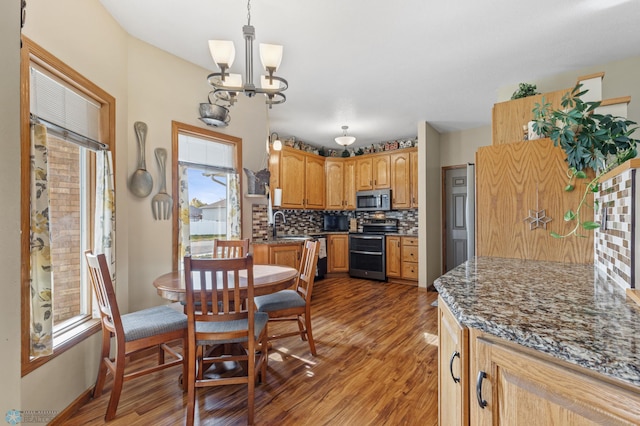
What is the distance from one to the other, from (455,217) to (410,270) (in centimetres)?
Result: 120

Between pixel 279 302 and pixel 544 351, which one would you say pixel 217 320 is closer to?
pixel 279 302

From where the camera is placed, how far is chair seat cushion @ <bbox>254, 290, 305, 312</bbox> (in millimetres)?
2260

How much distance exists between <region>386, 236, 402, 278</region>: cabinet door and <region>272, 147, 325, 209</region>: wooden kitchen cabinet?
5.03 feet

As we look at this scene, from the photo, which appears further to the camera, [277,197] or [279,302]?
[277,197]

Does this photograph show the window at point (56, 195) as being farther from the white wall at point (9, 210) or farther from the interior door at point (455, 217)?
the interior door at point (455, 217)

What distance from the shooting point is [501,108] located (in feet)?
7.48

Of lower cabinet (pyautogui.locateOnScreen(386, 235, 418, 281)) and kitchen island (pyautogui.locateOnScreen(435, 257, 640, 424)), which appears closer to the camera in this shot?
kitchen island (pyautogui.locateOnScreen(435, 257, 640, 424))

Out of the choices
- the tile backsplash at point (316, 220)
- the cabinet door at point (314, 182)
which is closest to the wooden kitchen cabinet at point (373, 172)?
the tile backsplash at point (316, 220)

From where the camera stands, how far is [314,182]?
215 inches

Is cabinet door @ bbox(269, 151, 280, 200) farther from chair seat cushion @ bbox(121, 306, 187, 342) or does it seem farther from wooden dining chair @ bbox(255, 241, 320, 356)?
chair seat cushion @ bbox(121, 306, 187, 342)

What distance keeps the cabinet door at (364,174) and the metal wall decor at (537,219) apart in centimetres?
393

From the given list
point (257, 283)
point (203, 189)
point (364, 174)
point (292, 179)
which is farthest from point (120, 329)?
point (364, 174)

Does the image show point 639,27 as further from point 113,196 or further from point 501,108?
point 113,196

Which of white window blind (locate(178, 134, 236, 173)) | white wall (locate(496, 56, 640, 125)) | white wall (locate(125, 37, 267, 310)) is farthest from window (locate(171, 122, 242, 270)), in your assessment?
white wall (locate(496, 56, 640, 125))
